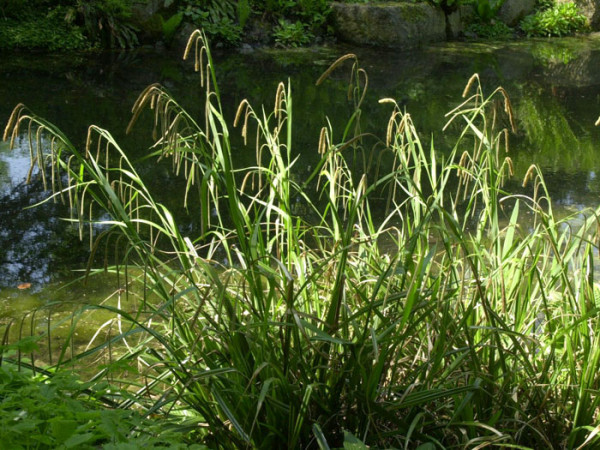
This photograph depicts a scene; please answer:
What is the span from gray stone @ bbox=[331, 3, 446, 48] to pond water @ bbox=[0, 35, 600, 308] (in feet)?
1.00

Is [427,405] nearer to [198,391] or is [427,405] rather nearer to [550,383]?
[550,383]

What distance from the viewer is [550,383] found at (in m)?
1.71

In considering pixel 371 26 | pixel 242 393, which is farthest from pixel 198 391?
pixel 371 26

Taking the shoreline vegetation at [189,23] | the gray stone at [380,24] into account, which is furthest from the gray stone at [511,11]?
the gray stone at [380,24]

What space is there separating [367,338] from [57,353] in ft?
3.99

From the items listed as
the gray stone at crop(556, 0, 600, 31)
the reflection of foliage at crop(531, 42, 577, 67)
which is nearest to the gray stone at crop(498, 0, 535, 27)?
the gray stone at crop(556, 0, 600, 31)

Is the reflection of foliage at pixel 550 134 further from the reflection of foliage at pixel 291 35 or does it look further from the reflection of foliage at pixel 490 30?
the reflection of foliage at pixel 490 30

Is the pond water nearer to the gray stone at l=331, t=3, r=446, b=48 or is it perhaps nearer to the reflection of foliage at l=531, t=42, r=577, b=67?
the reflection of foliage at l=531, t=42, r=577, b=67

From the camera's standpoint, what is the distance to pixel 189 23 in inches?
374

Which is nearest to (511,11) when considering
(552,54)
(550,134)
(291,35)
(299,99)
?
(552,54)

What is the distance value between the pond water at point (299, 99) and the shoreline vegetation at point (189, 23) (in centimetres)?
41

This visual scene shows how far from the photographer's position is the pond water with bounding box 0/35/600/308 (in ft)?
11.5

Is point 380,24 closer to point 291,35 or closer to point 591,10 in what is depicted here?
point 291,35

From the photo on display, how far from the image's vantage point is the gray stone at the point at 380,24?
9.93m
